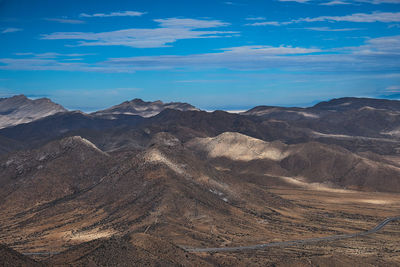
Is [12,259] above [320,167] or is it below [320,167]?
above

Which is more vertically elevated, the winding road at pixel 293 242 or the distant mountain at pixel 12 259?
the distant mountain at pixel 12 259

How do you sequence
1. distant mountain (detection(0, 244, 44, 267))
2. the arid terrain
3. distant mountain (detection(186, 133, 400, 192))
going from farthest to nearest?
distant mountain (detection(186, 133, 400, 192)), the arid terrain, distant mountain (detection(0, 244, 44, 267))

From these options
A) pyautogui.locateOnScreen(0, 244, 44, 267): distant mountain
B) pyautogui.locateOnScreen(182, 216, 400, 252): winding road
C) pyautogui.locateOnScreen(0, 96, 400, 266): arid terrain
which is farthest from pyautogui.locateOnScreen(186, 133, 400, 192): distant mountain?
pyautogui.locateOnScreen(0, 244, 44, 267): distant mountain

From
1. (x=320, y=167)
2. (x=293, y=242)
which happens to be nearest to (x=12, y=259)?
(x=293, y=242)

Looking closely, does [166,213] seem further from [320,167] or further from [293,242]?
[320,167]

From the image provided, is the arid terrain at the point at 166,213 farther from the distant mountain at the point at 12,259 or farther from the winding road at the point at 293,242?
the winding road at the point at 293,242

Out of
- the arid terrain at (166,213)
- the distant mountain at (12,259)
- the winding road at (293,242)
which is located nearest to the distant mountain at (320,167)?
the arid terrain at (166,213)

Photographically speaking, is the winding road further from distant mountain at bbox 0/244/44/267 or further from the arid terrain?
distant mountain at bbox 0/244/44/267

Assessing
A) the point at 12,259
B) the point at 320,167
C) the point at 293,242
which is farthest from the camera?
the point at 320,167

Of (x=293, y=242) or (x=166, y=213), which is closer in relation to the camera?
(x=293, y=242)

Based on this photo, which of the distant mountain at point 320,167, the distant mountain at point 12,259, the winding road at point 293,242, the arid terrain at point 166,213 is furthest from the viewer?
the distant mountain at point 320,167

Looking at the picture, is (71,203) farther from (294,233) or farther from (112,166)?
(294,233)
